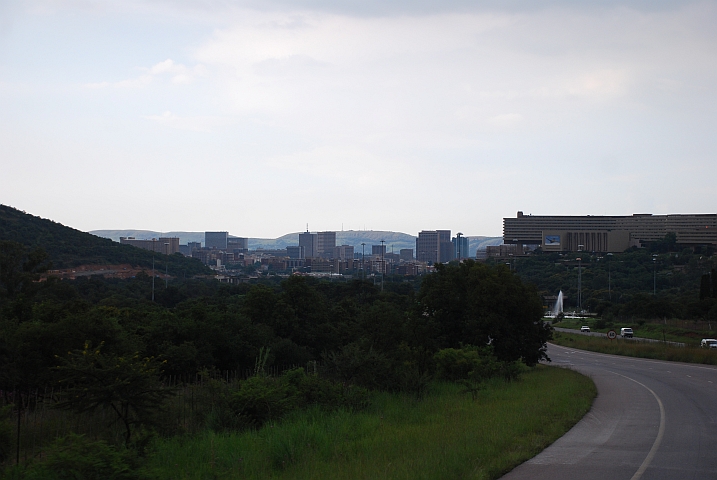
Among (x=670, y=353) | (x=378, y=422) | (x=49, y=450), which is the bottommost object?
(x=670, y=353)

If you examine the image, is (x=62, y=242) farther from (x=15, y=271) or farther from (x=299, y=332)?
(x=299, y=332)

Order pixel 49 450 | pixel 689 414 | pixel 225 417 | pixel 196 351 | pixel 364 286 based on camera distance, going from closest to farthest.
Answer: pixel 49 450, pixel 225 417, pixel 689 414, pixel 196 351, pixel 364 286

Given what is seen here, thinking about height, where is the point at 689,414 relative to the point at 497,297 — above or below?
below

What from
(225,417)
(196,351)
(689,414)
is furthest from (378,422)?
(196,351)

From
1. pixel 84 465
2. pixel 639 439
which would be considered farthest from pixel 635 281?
pixel 84 465

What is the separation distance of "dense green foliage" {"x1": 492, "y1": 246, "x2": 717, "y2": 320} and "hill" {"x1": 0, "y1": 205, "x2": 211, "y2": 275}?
56.0 m

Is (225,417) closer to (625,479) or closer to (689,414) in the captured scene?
(625,479)

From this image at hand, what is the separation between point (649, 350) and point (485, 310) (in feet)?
79.8

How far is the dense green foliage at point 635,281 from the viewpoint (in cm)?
7638

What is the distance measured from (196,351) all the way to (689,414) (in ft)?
53.8

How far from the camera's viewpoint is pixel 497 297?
105ft

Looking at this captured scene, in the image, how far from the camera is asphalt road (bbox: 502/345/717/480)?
11344mm

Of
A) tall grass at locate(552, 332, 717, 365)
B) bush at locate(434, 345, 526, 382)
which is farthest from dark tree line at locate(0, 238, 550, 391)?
tall grass at locate(552, 332, 717, 365)

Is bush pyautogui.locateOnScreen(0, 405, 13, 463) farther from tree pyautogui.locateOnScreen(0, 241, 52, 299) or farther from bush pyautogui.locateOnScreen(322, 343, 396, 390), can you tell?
tree pyautogui.locateOnScreen(0, 241, 52, 299)
